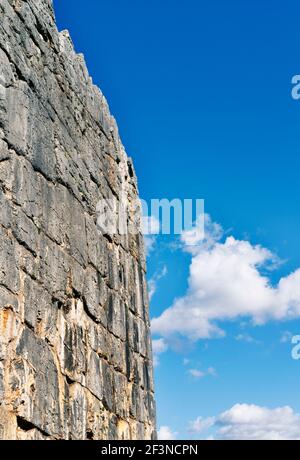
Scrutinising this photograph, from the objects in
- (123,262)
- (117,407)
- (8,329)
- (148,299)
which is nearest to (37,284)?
(8,329)

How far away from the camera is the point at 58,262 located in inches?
175

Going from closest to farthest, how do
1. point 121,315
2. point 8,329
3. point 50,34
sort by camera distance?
1. point 8,329
2. point 50,34
3. point 121,315

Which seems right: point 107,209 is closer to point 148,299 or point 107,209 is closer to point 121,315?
point 121,315

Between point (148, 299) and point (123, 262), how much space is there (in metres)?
1.02

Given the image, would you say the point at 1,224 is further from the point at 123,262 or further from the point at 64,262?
the point at 123,262

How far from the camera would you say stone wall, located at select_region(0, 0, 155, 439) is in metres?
3.74

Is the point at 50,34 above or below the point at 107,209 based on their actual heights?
above

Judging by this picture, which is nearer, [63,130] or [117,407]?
[63,130]

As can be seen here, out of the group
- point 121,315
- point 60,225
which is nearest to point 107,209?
point 121,315

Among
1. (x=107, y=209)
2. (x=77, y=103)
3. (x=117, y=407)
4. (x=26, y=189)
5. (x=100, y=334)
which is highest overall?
(x=77, y=103)

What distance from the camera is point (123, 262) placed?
628cm

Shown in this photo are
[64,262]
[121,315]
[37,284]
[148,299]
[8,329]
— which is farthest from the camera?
[148,299]

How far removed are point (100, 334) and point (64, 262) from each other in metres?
0.91

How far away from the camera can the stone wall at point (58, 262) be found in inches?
147
